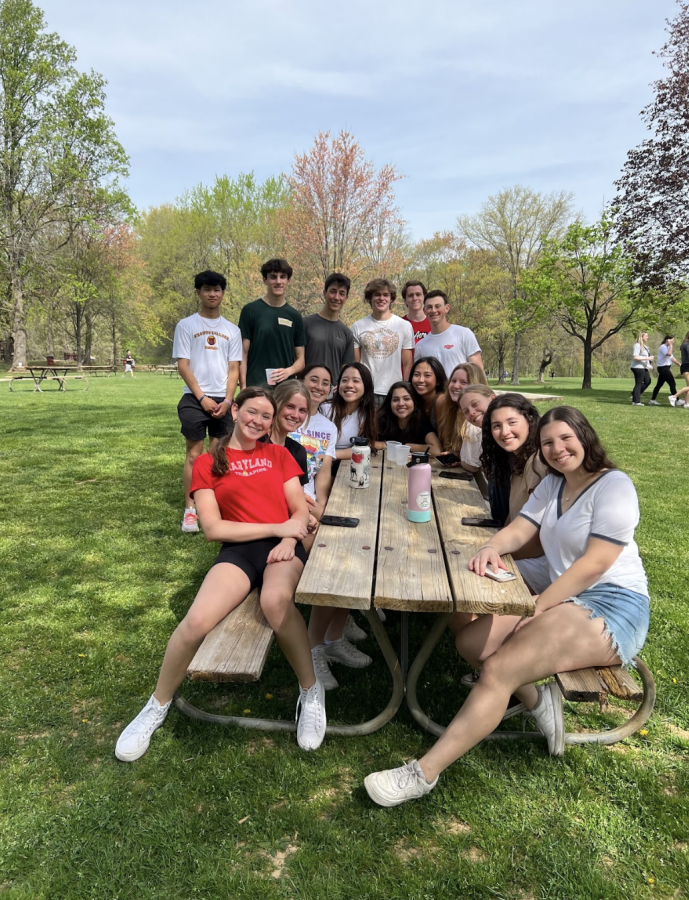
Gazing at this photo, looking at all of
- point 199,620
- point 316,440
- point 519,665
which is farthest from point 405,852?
point 316,440

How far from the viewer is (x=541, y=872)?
1800 millimetres

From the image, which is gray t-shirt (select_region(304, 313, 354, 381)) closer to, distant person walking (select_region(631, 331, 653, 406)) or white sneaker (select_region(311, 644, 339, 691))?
white sneaker (select_region(311, 644, 339, 691))

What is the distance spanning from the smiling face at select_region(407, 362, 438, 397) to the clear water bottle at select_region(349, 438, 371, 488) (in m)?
1.35

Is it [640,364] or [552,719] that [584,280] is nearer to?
[640,364]

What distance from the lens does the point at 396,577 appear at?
218cm

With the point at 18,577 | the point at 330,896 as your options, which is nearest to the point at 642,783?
the point at 330,896

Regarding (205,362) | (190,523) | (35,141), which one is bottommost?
(190,523)

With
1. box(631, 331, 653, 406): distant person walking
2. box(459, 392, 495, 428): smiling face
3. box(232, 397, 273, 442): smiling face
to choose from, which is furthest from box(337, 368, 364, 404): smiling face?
box(631, 331, 653, 406): distant person walking

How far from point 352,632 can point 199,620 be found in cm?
130

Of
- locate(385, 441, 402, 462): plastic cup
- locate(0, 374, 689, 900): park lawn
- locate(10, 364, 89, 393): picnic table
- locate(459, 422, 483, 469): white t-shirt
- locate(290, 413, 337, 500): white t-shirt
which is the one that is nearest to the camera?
locate(0, 374, 689, 900): park lawn

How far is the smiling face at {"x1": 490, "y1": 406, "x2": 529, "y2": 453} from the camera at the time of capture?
2916 mm

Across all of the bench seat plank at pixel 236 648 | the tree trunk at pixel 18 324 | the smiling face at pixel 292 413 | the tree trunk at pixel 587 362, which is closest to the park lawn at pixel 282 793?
the bench seat plank at pixel 236 648

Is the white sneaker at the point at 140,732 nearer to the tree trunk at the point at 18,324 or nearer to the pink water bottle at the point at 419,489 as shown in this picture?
the pink water bottle at the point at 419,489

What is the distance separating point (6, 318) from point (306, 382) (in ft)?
114
